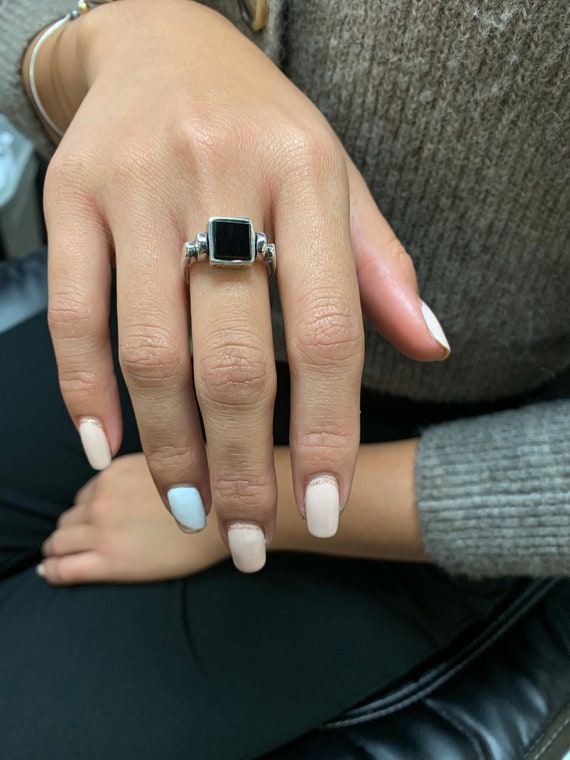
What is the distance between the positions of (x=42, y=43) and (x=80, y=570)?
61 cm

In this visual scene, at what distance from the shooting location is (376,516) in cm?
64

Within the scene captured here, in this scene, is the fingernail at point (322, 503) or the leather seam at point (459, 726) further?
the leather seam at point (459, 726)

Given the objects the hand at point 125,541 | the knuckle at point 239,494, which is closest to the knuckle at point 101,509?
the hand at point 125,541

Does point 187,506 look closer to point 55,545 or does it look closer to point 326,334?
point 326,334

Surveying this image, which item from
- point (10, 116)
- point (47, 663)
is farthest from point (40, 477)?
point (10, 116)

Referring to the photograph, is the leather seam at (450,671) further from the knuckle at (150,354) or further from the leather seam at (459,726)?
the knuckle at (150,354)

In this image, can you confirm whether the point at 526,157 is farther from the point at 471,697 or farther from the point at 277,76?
the point at 471,697

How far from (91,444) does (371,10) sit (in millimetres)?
453

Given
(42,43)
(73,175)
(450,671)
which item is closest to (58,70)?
(42,43)

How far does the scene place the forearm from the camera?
635mm

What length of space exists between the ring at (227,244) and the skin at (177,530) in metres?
0.32

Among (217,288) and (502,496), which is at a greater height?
(217,288)

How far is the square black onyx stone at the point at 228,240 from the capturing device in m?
0.43

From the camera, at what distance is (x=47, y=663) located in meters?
0.62
